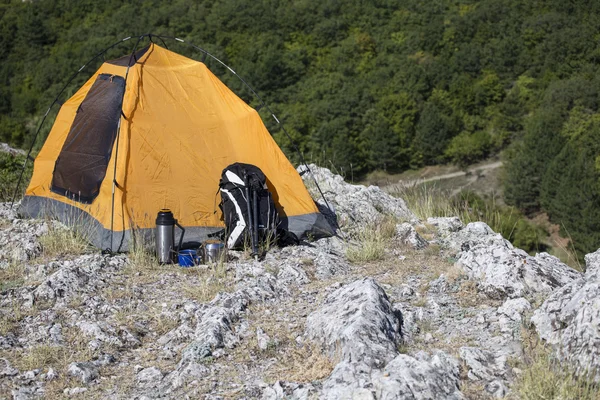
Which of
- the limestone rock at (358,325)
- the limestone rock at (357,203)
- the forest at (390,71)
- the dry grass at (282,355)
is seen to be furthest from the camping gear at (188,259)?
the forest at (390,71)

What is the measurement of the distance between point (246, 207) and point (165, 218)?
0.73 metres

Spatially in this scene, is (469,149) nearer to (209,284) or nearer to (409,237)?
(409,237)

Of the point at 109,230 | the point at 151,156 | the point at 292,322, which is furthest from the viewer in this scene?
the point at 151,156

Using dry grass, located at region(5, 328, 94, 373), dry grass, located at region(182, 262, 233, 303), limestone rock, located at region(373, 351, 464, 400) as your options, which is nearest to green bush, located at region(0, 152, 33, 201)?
dry grass, located at region(182, 262, 233, 303)

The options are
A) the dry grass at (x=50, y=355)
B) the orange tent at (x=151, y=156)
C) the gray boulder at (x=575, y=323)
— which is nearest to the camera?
the gray boulder at (x=575, y=323)

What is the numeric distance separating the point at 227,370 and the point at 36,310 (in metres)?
1.78

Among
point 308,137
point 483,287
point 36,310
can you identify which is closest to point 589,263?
point 483,287

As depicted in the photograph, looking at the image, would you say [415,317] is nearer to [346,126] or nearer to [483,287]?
[483,287]

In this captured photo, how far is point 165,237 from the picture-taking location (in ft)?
20.6

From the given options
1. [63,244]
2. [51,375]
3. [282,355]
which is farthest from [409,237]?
[51,375]

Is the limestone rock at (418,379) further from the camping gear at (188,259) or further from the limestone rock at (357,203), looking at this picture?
the limestone rock at (357,203)

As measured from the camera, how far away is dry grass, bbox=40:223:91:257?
6.29 meters

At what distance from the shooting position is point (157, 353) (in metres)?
4.29

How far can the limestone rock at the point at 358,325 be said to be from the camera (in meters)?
3.63
